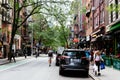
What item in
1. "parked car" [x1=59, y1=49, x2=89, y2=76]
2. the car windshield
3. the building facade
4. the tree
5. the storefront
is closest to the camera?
"parked car" [x1=59, y1=49, x2=89, y2=76]

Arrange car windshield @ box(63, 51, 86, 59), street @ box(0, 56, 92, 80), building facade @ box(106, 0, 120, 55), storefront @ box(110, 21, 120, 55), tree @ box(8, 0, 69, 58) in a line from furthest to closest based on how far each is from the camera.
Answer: tree @ box(8, 0, 69, 58) → building facade @ box(106, 0, 120, 55) → storefront @ box(110, 21, 120, 55) → car windshield @ box(63, 51, 86, 59) → street @ box(0, 56, 92, 80)

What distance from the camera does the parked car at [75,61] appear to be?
72.3 ft

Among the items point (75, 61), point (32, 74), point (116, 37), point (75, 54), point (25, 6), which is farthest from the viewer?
point (25, 6)

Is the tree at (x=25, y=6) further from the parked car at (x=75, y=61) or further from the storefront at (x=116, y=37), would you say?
the parked car at (x=75, y=61)

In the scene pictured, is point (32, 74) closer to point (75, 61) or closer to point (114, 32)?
point (75, 61)

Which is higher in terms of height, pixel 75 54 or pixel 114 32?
pixel 114 32

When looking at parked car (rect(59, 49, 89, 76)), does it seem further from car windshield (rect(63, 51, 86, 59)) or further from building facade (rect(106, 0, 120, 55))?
building facade (rect(106, 0, 120, 55))

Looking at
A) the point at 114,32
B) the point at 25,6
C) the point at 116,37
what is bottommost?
the point at 116,37

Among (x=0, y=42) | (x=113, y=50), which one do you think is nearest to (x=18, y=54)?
(x=0, y=42)

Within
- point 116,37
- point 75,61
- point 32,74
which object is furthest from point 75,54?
point 116,37

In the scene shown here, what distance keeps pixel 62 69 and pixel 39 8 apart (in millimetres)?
27360

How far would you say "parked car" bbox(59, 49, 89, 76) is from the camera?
2205 centimetres

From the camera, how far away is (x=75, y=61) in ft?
72.4

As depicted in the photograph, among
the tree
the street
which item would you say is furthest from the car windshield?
the tree
